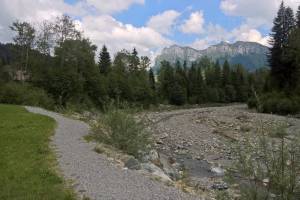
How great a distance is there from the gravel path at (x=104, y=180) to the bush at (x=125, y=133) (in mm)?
2983

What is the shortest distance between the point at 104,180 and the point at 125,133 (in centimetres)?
831

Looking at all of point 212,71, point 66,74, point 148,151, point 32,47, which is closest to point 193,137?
point 148,151

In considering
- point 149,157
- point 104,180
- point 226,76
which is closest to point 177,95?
point 226,76

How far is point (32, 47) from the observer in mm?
68250

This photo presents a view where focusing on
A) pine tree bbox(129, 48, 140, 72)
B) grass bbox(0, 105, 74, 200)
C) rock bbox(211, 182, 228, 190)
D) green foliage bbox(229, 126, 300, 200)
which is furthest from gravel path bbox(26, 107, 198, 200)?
pine tree bbox(129, 48, 140, 72)

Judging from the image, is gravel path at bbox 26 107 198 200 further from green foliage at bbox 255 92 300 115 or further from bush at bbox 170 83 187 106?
bush at bbox 170 83 187 106

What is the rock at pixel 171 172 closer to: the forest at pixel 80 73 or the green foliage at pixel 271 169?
the green foliage at pixel 271 169

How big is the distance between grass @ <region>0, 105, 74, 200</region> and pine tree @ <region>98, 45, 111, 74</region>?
6376 cm

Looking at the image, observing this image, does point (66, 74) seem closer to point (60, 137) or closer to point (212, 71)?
point (60, 137)

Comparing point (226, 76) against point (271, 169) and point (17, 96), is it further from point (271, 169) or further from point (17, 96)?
point (271, 169)

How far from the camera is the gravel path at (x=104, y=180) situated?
34.0 ft

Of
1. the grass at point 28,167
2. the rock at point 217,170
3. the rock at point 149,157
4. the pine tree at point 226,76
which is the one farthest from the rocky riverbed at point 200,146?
the pine tree at point 226,76

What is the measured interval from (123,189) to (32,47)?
6097 centimetres

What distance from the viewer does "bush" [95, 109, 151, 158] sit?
1961 cm
